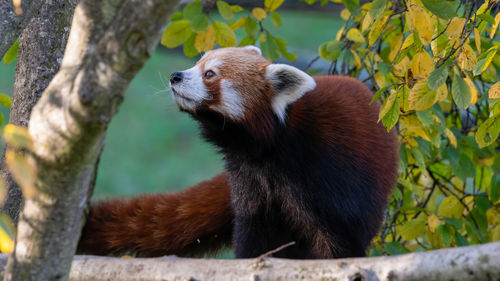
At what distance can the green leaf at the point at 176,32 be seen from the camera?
3.12m

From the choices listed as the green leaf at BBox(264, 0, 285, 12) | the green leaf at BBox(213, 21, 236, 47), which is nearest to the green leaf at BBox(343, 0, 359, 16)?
the green leaf at BBox(264, 0, 285, 12)

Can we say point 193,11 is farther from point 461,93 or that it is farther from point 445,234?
point 445,234

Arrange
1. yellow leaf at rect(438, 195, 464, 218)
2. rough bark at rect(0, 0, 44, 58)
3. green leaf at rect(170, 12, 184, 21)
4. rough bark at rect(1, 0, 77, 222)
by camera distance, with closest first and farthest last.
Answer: rough bark at rect(0, 0, 44, 58), rough bark at rect(1, 0, 77, 222), yellow leaf at rect(438, 195, 464, 218), green leaf at rect(170, 12, 184, 21)

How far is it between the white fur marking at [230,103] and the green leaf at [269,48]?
0.54 meters

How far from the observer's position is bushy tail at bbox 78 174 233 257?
3227 mm

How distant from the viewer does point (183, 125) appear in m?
8.64

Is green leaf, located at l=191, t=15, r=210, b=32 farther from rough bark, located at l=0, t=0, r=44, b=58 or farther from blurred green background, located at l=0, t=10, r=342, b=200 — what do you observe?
blurred green background, located at l=0, t=10, r=342, b=200

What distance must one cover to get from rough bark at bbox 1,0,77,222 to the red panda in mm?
539

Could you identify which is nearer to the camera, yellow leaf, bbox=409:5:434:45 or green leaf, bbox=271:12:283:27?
yellow leaf, bbox=409:5:434:45

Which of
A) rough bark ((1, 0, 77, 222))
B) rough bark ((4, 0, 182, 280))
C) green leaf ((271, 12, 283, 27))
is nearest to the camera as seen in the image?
rough bark ((4, 0, 182, 280))

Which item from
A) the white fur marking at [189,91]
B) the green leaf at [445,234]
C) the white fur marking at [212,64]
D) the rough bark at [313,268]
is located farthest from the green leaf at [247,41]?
the rough bark at [313,268]

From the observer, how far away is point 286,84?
2.92m

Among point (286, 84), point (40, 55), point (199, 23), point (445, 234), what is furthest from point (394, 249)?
point (40, 55)

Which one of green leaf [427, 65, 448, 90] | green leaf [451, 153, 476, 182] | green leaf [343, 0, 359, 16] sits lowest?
green leaf [451, 153, 476, 182]
